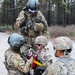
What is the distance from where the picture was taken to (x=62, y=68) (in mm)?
3832

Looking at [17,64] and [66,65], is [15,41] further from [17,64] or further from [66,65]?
[66,65]

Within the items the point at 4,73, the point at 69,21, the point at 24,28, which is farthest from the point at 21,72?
the point at 69,21

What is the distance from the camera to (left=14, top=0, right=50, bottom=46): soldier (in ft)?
22.5

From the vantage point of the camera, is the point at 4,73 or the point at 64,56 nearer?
the point at 64,56

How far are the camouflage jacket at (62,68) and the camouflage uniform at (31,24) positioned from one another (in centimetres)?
301

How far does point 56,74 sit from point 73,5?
2345cm

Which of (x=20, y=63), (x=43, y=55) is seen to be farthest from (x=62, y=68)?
(x=43, y=55)

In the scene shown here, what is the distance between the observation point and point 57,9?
87.2 feet

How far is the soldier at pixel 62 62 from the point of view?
3.83 m

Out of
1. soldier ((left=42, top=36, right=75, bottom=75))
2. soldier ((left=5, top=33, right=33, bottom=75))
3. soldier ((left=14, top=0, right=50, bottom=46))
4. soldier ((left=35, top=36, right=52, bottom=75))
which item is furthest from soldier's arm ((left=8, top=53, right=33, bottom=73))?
soldier ((left=14, top=0, right=50, bottom=46))

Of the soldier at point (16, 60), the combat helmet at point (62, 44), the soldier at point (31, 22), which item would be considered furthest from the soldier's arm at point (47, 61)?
the combat helmet at point (62, 44)

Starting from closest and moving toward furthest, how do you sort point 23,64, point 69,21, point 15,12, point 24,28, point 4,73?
point 23,64
point 24,28
point 4,73
point 69,21
point 15,12

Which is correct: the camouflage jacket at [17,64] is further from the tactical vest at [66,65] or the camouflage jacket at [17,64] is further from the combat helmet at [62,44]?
the tactical vest at [66,65]

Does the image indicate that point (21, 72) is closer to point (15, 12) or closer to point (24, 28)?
point (24, 28)
